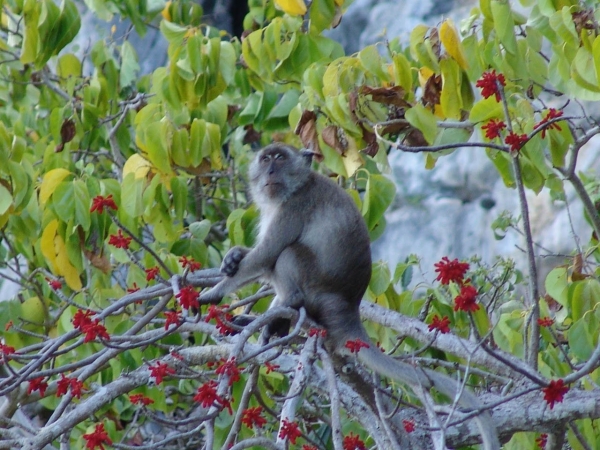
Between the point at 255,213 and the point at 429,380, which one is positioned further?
the point at 255,213

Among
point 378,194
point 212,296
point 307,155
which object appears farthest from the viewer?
point 307,155

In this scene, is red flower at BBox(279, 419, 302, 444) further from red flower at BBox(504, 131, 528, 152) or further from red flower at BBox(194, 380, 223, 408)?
red flower at BBox(504, 131, 528, 152)

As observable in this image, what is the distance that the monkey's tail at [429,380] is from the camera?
306 cm

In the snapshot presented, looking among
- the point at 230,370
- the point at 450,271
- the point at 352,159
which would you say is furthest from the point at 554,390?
the point at 352,159

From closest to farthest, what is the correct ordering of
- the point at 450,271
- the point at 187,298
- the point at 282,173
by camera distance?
the point at 450,271, the point at 187,298, the point at 282,173

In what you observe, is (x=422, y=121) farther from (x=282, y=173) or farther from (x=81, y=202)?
(x=81, y=202)

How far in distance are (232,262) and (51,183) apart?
89cm

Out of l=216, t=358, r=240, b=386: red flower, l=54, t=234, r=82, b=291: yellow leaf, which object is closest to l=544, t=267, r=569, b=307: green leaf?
l=216, t=358, r=240, b=386: red flower

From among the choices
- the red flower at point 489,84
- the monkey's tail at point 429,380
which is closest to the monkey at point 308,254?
the monkey's tail at point 429,380

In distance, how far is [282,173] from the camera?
4.37 meters

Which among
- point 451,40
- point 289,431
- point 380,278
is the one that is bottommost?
point 380,278

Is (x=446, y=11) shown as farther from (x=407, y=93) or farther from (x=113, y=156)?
(x=407, y=93)

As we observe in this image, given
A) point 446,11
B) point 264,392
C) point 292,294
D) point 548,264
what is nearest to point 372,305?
point 292,294

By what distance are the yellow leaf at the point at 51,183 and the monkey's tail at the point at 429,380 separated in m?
1.56
